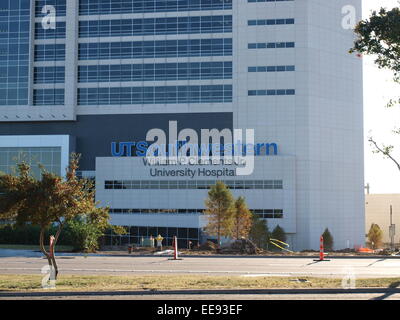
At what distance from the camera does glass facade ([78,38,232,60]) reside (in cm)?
6912

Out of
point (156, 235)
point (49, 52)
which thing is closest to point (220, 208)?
point (156, 235)

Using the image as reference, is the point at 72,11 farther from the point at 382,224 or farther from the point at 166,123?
the point at 382,224

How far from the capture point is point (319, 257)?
33156mm

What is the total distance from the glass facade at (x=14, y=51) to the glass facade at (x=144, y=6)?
24.2 ft

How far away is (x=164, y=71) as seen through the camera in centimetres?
6944

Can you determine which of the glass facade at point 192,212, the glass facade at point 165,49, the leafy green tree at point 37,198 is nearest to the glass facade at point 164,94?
the glass facade at point 165,49

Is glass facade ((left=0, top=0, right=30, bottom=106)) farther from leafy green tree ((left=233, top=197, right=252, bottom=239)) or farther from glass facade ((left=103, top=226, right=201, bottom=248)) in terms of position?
leafy green tree ((left=233, top=197, right=252, bottom=239))

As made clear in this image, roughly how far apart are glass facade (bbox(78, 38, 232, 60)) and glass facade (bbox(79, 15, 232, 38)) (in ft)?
3.95

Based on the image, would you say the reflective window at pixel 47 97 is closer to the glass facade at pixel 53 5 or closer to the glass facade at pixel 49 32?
the glass facade at pixel 49 32

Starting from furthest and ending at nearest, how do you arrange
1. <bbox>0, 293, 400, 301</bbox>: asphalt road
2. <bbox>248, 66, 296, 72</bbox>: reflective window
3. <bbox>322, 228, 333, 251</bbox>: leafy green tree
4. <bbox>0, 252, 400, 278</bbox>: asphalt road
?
<bbox>248, 66, 296, 72</bbox>: reflective window, <bbox>322, 228, 333, 251</bbox>: leafy green tree, <bbox>0, 252, 400, 278</bbox>: asphalt road, <bbox>0, 293, 400, 301</bbox>: asphalt road

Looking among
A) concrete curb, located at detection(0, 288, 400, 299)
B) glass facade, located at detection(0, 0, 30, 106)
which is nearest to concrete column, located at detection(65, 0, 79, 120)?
glass facade, located at detection(0, 0, 30, 106)

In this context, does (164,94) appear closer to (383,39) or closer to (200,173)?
(200,173)

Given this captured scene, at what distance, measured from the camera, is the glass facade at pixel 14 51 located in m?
71.1

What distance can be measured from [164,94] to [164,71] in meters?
2.72
